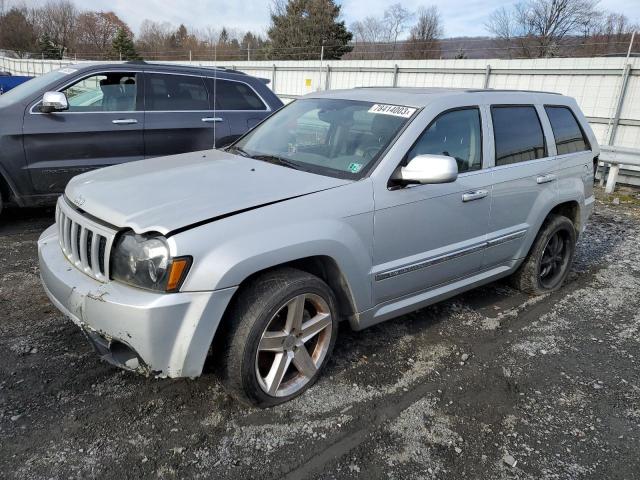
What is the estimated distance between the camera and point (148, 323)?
2.26m

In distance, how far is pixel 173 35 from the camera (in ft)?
188

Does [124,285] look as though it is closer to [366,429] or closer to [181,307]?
[181,307]

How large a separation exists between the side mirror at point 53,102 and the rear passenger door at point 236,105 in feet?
5.67

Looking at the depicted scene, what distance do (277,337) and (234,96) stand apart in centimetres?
456

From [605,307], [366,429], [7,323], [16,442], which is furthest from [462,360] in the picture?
[7,323]

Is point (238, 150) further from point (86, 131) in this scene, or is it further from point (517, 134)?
point (86, 131)

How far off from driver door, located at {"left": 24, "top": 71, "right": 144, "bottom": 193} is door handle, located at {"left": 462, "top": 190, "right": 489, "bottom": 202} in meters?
3.96

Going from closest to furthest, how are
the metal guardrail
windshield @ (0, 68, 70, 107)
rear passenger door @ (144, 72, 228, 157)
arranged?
windshield @ (0, 68, 70, 107) → rear passenger door @ (144, 72, 228, 157) → the metal guardrail

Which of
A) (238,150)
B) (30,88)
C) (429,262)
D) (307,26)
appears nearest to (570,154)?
(429,262)

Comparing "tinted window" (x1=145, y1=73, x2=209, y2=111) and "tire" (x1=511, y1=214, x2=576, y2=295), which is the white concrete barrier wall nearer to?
"tire" (x1=511, y1=214, x2=576, y2=295)

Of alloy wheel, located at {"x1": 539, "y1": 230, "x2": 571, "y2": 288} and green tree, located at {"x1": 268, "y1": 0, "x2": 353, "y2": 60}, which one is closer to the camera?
alloy wheel, located at {"x1": 539, "y1": 230, "x2": 571, "y2": 288}

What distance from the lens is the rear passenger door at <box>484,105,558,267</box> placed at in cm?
379

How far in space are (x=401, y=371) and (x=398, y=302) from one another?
17.7 inches

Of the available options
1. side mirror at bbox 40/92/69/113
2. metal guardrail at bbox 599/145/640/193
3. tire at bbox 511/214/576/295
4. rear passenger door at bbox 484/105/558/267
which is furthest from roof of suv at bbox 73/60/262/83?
metal guardrail at bbox 599/145/640/193
